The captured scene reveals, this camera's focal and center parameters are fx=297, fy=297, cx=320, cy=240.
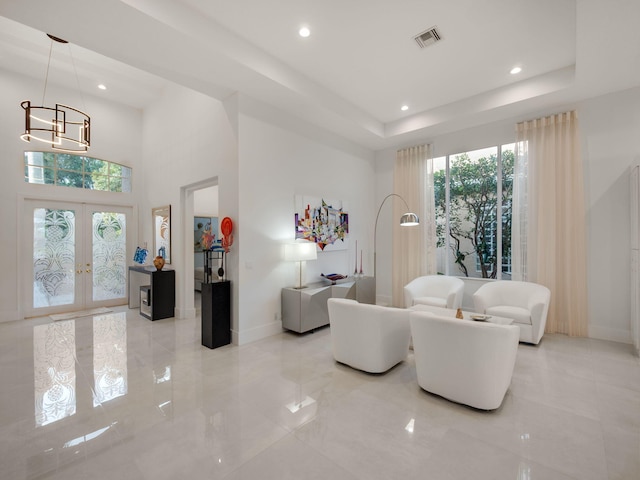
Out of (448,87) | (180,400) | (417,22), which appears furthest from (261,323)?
(448,87)

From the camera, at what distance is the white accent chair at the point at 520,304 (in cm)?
392

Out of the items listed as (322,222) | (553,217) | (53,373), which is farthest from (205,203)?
(553,217)

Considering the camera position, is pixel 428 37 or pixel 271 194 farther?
pixel 271 194

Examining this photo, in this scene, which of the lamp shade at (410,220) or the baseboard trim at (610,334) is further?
the lamp shade at (410,220)

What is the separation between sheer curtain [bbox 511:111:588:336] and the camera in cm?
434

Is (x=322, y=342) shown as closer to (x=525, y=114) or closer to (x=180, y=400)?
(x=180, y=400)

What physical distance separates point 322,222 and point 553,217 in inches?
142

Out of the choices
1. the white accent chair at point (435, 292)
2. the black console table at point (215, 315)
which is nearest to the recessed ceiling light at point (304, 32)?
the black console table at point (215, 315)

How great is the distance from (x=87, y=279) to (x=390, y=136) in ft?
22.4

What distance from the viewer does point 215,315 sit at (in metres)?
4.00

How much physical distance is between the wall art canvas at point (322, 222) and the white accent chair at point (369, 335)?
6.54 ft

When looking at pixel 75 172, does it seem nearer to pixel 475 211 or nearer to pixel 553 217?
pixel 475 211

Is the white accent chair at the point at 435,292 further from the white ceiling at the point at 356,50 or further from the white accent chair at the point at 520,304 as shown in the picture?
the white ceiling at the point at 356,50

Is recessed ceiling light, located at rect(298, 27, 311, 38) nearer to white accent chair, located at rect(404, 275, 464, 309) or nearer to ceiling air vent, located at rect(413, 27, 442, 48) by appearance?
ceiling air vent, located at rect(413, 27, 442, 48)
